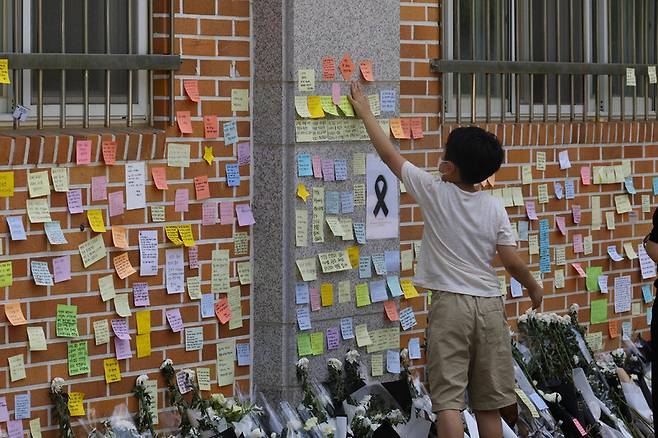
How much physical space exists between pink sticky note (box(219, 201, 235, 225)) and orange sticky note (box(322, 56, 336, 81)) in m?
0.85

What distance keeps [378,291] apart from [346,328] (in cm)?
31

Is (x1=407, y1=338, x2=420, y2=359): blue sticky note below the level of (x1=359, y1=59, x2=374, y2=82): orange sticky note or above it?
below

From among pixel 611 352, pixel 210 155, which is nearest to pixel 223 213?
pixel 210 155

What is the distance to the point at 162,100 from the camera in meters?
6.51

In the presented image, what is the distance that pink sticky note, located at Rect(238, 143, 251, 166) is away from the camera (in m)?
6.80

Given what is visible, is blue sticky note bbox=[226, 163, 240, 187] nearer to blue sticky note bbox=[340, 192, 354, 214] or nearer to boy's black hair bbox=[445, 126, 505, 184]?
blue sticky note bbox=[340, 192, 354, 214]

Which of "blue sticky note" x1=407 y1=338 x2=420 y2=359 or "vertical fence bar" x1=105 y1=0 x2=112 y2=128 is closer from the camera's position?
"vertical fence bar" x1=105 y1=0 x2=112 y2=128

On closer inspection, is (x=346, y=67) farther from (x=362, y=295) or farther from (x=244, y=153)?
(x=362, y=295)

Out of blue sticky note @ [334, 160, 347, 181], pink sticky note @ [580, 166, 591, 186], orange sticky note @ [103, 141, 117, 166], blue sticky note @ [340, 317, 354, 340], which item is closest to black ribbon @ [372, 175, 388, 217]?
blue sticky note @ [334, 160, 347, 181]

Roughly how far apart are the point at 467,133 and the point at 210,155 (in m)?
1.34

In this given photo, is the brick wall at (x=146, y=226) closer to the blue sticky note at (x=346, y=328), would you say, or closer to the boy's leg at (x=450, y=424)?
the blue sticky note at (x=346, y=328)

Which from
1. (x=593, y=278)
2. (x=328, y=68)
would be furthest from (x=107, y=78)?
(x=593, y=278)

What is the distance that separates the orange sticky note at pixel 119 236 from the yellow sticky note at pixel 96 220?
0.07 metres

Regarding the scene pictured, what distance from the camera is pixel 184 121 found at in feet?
21.4
